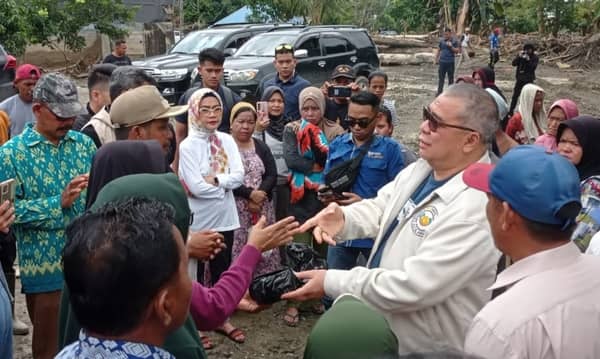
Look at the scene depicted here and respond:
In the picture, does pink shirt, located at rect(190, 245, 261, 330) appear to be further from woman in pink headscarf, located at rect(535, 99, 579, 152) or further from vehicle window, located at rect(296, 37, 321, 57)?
vehicle window, located at rect(296, 37, 321, 57)

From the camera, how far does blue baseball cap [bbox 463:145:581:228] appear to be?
181cm

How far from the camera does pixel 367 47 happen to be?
14.9 meters

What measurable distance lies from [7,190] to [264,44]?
1084 cm

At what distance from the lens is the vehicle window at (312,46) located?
13.5 m

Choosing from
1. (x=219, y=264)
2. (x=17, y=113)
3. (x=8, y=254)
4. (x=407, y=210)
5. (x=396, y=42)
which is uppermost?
Result: (x=407, y=210)

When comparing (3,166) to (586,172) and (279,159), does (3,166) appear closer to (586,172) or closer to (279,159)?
(279,159)

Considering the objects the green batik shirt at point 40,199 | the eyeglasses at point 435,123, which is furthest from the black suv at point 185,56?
the eyeglasses at point 435,123

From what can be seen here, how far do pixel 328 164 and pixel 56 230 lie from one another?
81.7 inches

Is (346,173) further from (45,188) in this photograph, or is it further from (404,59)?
(404,59)

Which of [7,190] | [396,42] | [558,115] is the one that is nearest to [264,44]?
[558,115]

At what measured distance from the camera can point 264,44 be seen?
1341 cm

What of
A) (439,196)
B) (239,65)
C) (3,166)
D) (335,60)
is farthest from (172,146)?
(335,60)

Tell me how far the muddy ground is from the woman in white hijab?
2.89m

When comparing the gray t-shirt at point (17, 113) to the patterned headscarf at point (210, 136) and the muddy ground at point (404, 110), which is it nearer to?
the muddy ground at point (404, 110)
